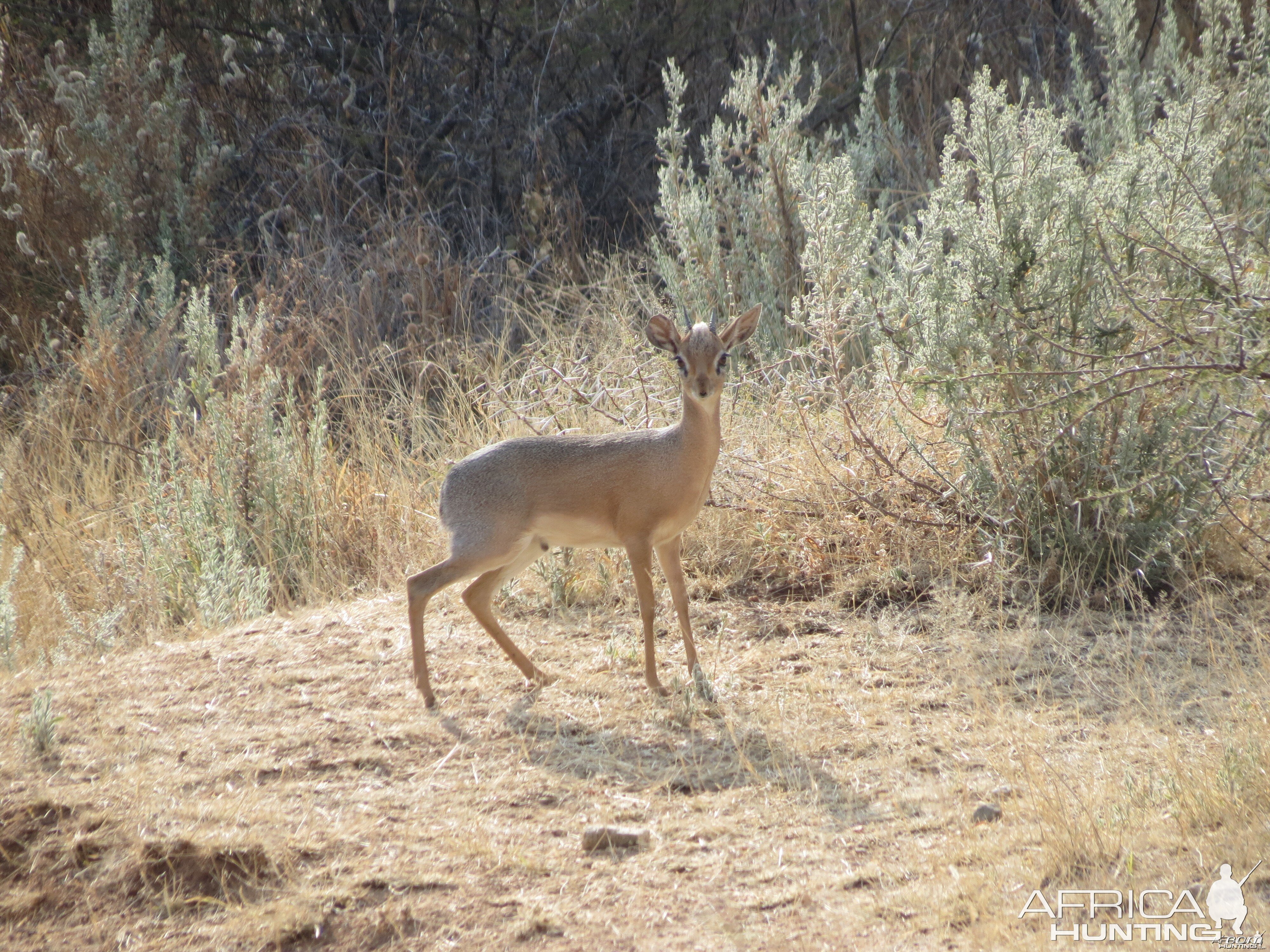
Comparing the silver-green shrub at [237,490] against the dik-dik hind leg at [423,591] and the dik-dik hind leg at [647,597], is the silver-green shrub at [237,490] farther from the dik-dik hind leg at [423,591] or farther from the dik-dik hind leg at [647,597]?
the dik-dik hind leg at [647,597]

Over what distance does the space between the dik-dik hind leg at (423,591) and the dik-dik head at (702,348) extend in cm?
107

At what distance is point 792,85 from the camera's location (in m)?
7.37

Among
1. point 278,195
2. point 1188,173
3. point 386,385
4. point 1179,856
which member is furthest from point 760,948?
point 278,195

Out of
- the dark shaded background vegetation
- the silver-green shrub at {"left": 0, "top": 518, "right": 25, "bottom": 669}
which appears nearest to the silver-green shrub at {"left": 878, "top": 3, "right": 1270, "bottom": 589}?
the silver-green shrub at {"left": 0, "top": 518, "right": 25, "bottom": 669}

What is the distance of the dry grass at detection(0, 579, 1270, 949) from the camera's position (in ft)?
9.68

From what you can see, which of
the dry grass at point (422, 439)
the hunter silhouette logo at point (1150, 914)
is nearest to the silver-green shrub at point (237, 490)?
the dry grass at point (422, 439)

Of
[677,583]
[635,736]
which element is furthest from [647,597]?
[635,736]

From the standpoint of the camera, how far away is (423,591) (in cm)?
446

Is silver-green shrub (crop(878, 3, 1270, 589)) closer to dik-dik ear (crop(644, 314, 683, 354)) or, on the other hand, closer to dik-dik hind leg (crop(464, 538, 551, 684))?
dik-dik ear (crop(644, 314, 683, 354))

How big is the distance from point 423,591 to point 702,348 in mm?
1368

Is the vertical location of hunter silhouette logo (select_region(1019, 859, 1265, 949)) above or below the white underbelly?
below

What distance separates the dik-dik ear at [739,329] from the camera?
14.6 ft

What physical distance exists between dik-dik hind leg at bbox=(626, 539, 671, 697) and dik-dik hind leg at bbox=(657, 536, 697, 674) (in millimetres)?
165

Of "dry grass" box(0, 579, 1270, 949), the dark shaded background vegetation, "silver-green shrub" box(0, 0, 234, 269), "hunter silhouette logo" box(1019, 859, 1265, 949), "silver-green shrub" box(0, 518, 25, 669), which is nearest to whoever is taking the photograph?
"hunter silhouette logo" box(1019, 859, 1265, 949)
